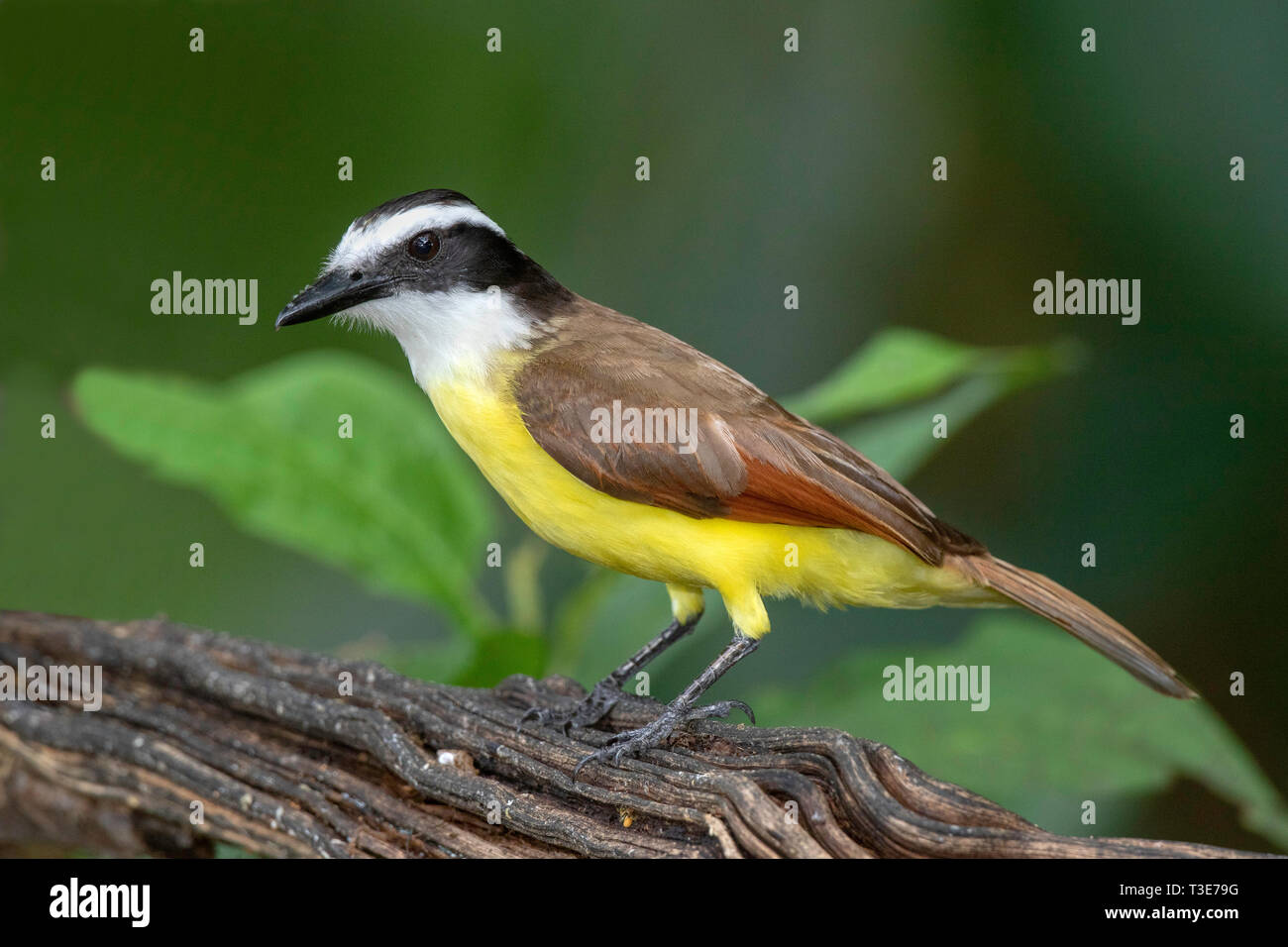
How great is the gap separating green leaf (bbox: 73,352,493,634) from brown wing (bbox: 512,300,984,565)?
69 cm

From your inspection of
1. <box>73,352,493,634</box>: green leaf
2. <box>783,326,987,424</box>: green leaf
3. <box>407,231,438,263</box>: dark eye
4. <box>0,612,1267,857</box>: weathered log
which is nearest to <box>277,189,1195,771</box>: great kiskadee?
<box>407,231,438,263</box>: dark eye

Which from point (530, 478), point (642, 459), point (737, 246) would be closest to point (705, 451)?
point (642, 459)

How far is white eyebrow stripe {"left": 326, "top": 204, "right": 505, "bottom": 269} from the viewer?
11.3 ft

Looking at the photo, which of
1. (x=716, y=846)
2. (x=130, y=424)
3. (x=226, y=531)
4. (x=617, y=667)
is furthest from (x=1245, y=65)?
(x=226, y=531)

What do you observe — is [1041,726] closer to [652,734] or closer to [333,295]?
[652,734]

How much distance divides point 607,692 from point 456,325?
3.79 ft

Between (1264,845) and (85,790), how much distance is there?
12.6ft

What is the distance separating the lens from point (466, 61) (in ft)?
18.5

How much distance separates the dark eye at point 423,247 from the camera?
348cm

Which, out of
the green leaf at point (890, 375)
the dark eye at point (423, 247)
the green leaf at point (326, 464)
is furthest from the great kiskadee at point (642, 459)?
the green leaf at point (326, 464)

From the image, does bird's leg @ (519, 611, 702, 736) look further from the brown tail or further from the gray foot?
the brown tail

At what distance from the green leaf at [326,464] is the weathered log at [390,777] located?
365 mm

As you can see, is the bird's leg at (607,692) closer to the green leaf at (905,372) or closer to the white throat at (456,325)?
the green leaf at (905,372)

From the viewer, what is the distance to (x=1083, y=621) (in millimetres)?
3414
